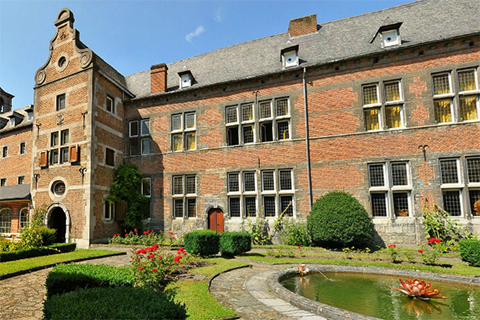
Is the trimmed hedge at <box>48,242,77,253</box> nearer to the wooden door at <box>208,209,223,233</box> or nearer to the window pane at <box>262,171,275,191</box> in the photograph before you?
the wooden door at <box>208,209,223,233</box>

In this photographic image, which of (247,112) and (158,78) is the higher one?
(158,78)

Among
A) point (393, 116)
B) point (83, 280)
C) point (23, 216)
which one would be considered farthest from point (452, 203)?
point (23, 216)

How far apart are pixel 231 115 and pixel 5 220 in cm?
1770

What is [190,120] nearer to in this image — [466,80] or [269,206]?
[269,206]

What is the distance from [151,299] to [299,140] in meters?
12.3

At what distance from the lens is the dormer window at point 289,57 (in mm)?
15366

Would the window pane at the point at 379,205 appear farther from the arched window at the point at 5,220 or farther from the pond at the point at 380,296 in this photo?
the arched window at the point at 5,220

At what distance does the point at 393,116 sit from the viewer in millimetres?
13422

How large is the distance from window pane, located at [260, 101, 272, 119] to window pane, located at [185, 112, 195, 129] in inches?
174

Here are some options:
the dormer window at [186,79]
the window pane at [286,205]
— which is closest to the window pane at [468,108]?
the window pane at [286,205]

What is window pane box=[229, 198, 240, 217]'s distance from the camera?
1544cm

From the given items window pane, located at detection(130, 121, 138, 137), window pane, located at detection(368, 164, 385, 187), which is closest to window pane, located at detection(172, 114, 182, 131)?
window pane, located at detection(130, 121, 138, 137)

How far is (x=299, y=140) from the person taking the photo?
14.6 metres

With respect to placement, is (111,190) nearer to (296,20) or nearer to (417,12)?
(296,20)
